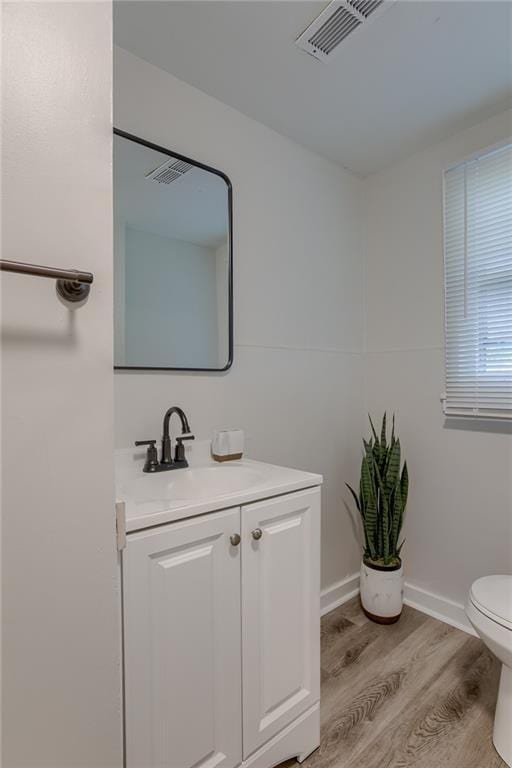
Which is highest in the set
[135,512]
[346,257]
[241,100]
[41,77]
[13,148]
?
[241,100]

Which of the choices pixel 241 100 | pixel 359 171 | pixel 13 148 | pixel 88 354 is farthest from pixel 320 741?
pixel 359 171

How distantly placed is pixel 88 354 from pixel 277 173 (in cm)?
161

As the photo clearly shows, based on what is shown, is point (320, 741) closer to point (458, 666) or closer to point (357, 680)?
point (357, 680)

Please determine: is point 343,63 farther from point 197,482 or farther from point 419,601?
point 419,601

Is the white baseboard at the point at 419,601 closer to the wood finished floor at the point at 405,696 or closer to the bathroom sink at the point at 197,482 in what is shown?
the wood finished floor at the point at 405,696

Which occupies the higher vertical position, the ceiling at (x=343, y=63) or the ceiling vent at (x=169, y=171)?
the ceiling at (x=343, y=63)

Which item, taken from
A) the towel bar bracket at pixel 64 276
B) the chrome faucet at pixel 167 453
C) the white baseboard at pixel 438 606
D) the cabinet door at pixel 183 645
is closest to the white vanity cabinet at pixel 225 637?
the cabinet door at pixel 183 645

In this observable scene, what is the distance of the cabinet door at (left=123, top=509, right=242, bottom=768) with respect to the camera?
87cm

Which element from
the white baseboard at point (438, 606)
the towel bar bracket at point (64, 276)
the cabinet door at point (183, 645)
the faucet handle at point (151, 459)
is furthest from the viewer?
the white baseboard at point (438, 606)

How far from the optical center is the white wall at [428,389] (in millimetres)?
1842

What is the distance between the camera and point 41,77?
614 mm

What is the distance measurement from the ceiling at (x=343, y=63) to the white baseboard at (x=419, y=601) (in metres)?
2.37

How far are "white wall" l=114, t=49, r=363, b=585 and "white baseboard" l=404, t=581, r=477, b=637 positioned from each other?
330 mm

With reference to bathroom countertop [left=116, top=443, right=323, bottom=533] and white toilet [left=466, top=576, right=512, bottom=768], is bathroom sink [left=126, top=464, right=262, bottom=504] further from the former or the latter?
white toilet [left=466, top=576, right=512, bottom=768]
